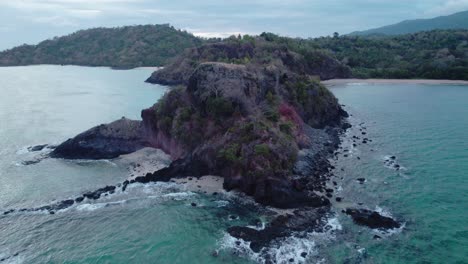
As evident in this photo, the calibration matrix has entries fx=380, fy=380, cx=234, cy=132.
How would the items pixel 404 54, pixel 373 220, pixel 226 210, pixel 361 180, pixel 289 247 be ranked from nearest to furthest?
1. pixel 289 247
2. pixel 373 220
3. pixel 226 210
4. pixel 361 180
5. pixel 404 54

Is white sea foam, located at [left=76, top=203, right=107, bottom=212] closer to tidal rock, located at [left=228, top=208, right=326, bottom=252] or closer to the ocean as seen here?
the ocean

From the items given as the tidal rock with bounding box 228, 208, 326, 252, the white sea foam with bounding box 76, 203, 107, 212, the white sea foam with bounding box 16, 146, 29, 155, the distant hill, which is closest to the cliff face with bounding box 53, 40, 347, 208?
the tidal rock with bounding box 228, 208, 326, 252

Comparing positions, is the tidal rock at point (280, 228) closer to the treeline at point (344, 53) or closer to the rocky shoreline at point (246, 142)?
the rocky shoreline at point (246, 142)

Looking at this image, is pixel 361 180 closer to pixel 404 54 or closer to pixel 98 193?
pixel 98 193

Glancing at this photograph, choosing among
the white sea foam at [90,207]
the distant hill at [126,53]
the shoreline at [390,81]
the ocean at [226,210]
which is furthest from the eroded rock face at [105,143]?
the distant hill at [126,53]

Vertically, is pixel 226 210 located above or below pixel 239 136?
below

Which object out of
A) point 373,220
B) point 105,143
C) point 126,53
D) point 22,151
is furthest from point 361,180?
point 126,53

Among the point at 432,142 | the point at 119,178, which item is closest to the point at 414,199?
the point at 432,142
